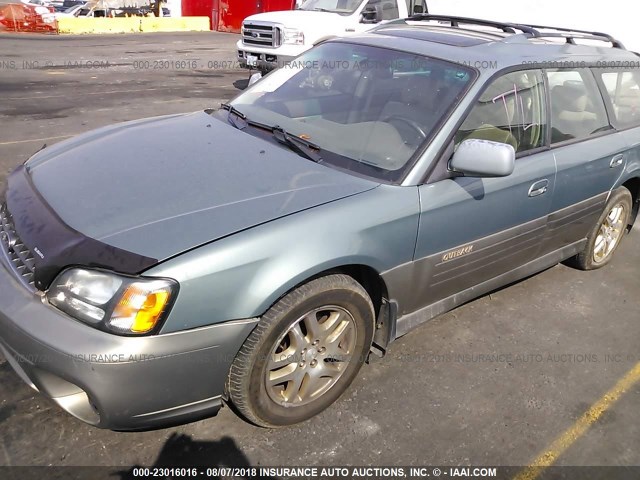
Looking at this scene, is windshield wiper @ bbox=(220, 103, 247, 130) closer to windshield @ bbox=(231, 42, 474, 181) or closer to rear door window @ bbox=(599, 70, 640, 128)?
windshield @ bbox=(231, 42, 474, 181)

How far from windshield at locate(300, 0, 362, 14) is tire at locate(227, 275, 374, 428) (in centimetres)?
969

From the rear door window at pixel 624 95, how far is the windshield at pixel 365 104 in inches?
64.9

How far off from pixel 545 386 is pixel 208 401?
6.32 ft

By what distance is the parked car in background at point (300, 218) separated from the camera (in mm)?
2143

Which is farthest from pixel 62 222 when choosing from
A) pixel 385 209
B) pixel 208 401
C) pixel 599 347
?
pixel 599 347

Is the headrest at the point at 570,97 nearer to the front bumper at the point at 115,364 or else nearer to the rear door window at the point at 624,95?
the rear door window at the point at 624,95

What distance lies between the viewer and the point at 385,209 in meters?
2.63

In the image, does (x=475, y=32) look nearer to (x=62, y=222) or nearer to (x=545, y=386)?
(x=545, y=386)

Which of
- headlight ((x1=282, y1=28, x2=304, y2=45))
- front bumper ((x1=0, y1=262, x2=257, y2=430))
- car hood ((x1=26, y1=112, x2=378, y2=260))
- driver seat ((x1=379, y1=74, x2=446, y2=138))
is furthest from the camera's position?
headlight ((x1=282, y1=28, x2=304, y2=45))

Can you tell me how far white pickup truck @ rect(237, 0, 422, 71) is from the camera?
10.8 m

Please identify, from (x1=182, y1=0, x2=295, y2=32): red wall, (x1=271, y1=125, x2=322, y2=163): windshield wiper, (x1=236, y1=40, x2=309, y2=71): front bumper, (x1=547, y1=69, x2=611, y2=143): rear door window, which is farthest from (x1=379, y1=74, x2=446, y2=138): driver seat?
(x1=182, y1=0, x2=295, y2=32): red wall

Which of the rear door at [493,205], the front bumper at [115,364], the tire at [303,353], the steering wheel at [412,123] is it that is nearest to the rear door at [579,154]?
the rear door at [493,205]
